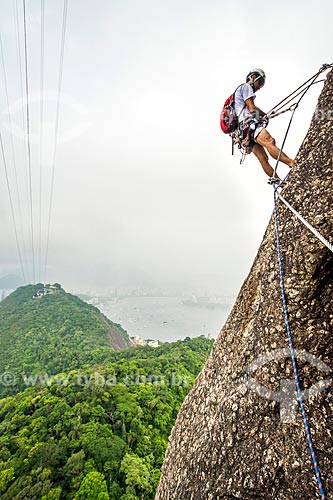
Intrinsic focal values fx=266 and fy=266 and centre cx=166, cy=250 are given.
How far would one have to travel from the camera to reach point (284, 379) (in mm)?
3578

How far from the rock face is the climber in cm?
74

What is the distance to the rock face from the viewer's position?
333cm

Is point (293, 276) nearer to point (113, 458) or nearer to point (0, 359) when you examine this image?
point (113, 458)

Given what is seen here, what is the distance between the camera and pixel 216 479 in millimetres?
3770

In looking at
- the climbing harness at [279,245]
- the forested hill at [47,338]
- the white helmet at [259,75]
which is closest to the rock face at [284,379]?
the climbing harness at [279,245]

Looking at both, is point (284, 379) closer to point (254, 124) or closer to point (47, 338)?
point (254, 124)

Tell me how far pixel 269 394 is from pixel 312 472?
88 cm

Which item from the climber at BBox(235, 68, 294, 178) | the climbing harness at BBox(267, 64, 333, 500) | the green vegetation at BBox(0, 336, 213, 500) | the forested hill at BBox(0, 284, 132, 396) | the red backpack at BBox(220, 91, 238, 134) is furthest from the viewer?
the forested hill at BBox(0, 284, 132, 396)

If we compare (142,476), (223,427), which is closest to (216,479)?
(223,427)

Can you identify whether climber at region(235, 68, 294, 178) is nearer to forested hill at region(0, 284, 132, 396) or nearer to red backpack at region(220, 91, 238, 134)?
red backpack at region(220, 91, 238, 134)

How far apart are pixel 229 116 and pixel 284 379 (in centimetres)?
506

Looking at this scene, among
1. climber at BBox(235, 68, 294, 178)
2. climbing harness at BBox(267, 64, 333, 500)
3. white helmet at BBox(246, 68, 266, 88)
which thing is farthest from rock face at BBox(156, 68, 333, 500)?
white helmet at BBox(246, 68, 266, 88)

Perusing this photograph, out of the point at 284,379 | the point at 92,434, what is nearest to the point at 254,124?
the point at 284,379

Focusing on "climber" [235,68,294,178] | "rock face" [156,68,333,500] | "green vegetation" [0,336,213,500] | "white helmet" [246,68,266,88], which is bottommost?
"green vegetation" [0,336,213,500]
